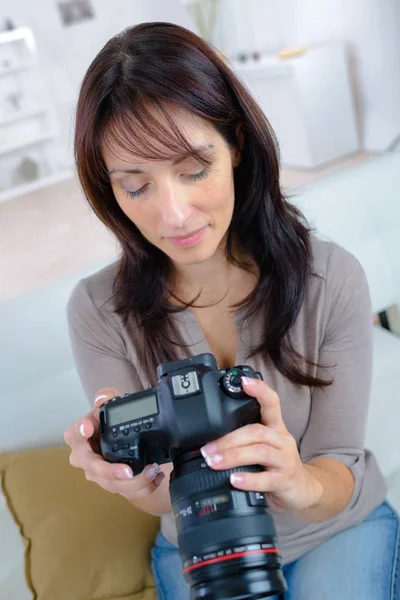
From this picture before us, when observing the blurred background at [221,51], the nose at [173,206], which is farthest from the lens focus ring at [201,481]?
the blurred background at [221,51]

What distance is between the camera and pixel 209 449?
60 cm

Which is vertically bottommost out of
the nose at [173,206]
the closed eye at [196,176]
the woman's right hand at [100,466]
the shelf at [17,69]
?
the woman's right hand at [100,466]

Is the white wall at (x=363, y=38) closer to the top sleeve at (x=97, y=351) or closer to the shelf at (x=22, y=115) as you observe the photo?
the shelf at (x=22, y=115)

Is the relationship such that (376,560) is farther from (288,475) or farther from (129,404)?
(129,404)

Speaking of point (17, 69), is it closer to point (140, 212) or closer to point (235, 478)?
point (140, 212)

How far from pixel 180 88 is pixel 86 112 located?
0.14 metres

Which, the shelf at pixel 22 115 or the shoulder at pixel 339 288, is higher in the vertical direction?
the shoulder at pixel 339 288

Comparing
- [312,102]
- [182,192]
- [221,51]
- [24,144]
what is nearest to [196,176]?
[182,192]

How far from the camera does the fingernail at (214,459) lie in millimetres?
597

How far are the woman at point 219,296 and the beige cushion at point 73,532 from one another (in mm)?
75

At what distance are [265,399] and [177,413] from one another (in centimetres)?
9

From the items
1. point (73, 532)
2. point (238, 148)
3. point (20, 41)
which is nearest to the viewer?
point (238, 148)

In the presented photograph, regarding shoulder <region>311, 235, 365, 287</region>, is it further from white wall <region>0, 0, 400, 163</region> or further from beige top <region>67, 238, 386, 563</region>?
white wall <region>0, 0, 400, 163</region>

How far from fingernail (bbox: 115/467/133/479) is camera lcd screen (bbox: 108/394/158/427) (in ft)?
0.16
